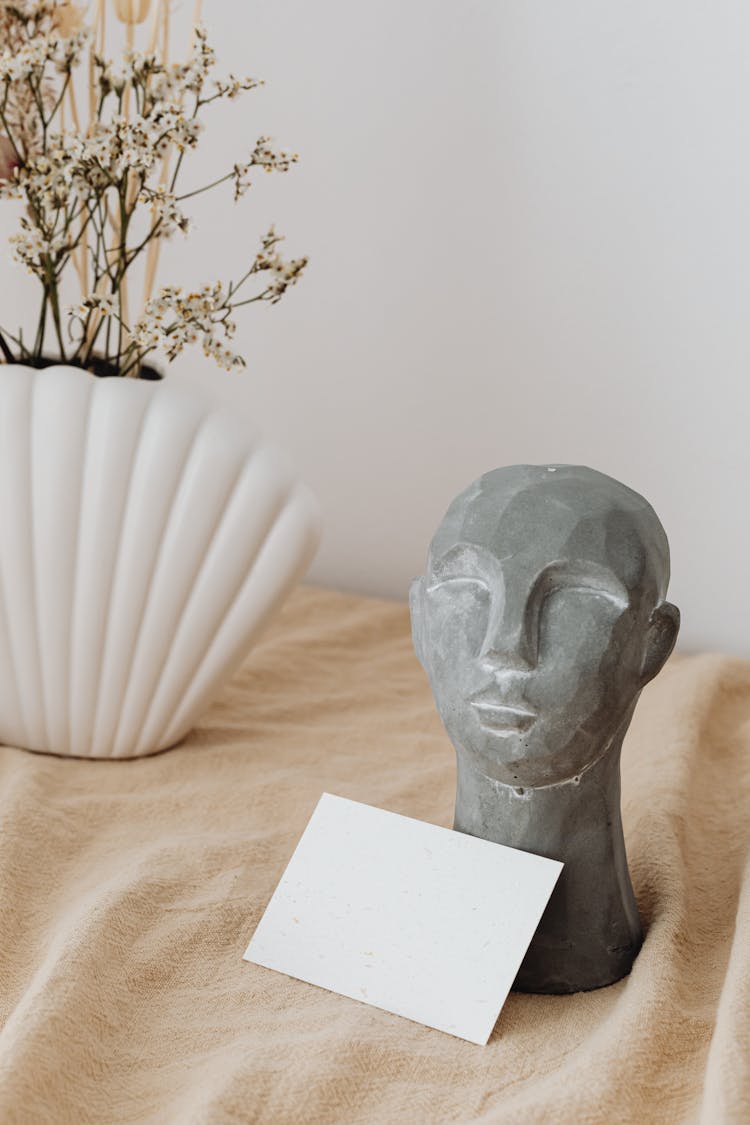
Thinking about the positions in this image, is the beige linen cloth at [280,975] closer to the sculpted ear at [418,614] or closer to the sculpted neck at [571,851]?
the sculpted neck at [571,851]

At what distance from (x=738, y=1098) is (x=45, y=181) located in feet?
2.85

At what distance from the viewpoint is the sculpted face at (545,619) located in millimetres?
724

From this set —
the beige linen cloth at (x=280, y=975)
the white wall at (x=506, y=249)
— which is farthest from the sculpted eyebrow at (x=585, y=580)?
the white wall at (x=506, y=249)

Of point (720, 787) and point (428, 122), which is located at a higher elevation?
point (428, 122)

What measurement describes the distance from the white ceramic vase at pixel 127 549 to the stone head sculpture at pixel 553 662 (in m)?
0.33

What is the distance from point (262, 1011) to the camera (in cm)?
79

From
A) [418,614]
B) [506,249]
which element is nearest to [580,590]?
[418,614]

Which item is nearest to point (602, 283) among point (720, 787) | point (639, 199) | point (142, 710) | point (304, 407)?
point (639, 199)

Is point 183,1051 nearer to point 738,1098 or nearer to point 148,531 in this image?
point 738,1098

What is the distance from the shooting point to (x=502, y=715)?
729 millimetres

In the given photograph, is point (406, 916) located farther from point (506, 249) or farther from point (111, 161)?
point (506, 249)

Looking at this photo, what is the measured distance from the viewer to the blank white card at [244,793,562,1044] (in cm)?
77

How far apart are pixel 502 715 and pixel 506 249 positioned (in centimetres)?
82

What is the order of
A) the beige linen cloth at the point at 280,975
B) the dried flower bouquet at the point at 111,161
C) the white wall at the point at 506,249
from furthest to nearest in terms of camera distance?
the white wall at the point at 506,249, the dried flower bouquet at the point at 111,161, the beige linen cloth at the point at 280,975
